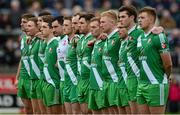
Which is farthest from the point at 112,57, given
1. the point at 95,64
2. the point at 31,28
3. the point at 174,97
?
the point at 174,97

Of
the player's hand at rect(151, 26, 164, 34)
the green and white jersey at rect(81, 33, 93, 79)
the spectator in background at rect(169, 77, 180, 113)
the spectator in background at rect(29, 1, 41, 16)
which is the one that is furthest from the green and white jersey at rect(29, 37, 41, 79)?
the spectator in background at rect(29, 1, 41, 16)

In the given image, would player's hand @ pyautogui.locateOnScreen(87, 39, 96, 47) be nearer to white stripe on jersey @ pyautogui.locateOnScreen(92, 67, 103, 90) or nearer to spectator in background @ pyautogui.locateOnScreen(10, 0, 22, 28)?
white stripe on jersey @ pyautogui.locateOnScreen(92, 67, 103, 90)

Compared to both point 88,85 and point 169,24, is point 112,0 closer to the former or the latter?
point 169,24

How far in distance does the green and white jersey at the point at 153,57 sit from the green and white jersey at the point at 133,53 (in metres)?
0.42

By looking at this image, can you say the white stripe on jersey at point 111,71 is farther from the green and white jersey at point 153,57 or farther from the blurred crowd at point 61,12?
the blurred crowd at point 61,12

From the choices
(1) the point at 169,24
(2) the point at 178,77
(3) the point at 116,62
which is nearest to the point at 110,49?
(3) the point at 116,62

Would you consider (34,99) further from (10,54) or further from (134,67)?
(10,54)

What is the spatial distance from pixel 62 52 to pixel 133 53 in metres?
2.63

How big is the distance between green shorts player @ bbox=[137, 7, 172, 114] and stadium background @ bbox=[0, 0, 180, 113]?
1077cm

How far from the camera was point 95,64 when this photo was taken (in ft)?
52.2

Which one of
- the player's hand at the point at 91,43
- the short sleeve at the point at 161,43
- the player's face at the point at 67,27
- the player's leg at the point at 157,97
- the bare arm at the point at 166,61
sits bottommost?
the player's leg at the point at 157,97

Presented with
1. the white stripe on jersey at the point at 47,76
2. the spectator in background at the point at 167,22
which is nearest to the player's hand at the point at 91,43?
the white stripe on jersey at the point at 47,76

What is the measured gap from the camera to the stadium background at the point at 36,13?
82.8 ft

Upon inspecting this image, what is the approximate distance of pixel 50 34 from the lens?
1767 cm
